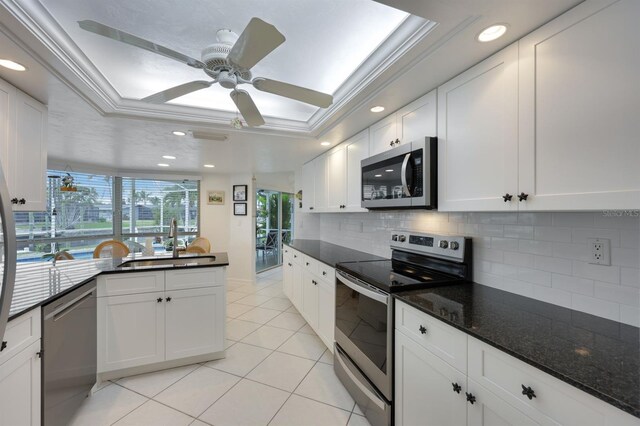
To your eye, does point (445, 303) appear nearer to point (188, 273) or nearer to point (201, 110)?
point (188, 273)

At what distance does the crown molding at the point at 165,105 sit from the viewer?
52.3 inches

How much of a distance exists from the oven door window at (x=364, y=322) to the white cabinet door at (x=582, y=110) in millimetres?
1008

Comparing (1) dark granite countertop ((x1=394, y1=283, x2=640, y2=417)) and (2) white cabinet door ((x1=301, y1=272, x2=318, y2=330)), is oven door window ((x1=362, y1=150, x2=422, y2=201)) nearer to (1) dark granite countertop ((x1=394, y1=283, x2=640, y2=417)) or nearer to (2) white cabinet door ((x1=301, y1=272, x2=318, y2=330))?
(1) dark granite countertop ((x1=394, y1=283, x2=640, y2=417))

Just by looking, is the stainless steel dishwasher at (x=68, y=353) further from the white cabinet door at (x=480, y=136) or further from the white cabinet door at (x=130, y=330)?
the white cabinet door at (x=480, y=136)

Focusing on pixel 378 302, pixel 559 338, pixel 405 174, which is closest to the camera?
pixel 559 338

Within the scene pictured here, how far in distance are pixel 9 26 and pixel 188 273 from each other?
1.82 m

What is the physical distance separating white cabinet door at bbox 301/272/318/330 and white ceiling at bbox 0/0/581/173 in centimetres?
158

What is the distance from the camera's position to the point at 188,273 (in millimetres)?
2406

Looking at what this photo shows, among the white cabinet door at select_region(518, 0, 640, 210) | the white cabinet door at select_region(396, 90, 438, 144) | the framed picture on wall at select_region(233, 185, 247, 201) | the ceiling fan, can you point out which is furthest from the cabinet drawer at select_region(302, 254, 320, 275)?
the framed picture on wall at select_region(233, 185, 247, 201)

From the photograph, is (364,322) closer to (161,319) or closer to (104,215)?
(161,319)

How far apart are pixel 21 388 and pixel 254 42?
1949 millimetres

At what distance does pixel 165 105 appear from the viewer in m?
2.35

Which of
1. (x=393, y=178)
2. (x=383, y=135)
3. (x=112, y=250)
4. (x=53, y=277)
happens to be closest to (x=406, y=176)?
(x=393, y=178)

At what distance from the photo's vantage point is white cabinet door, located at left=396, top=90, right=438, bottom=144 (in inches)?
71.4
